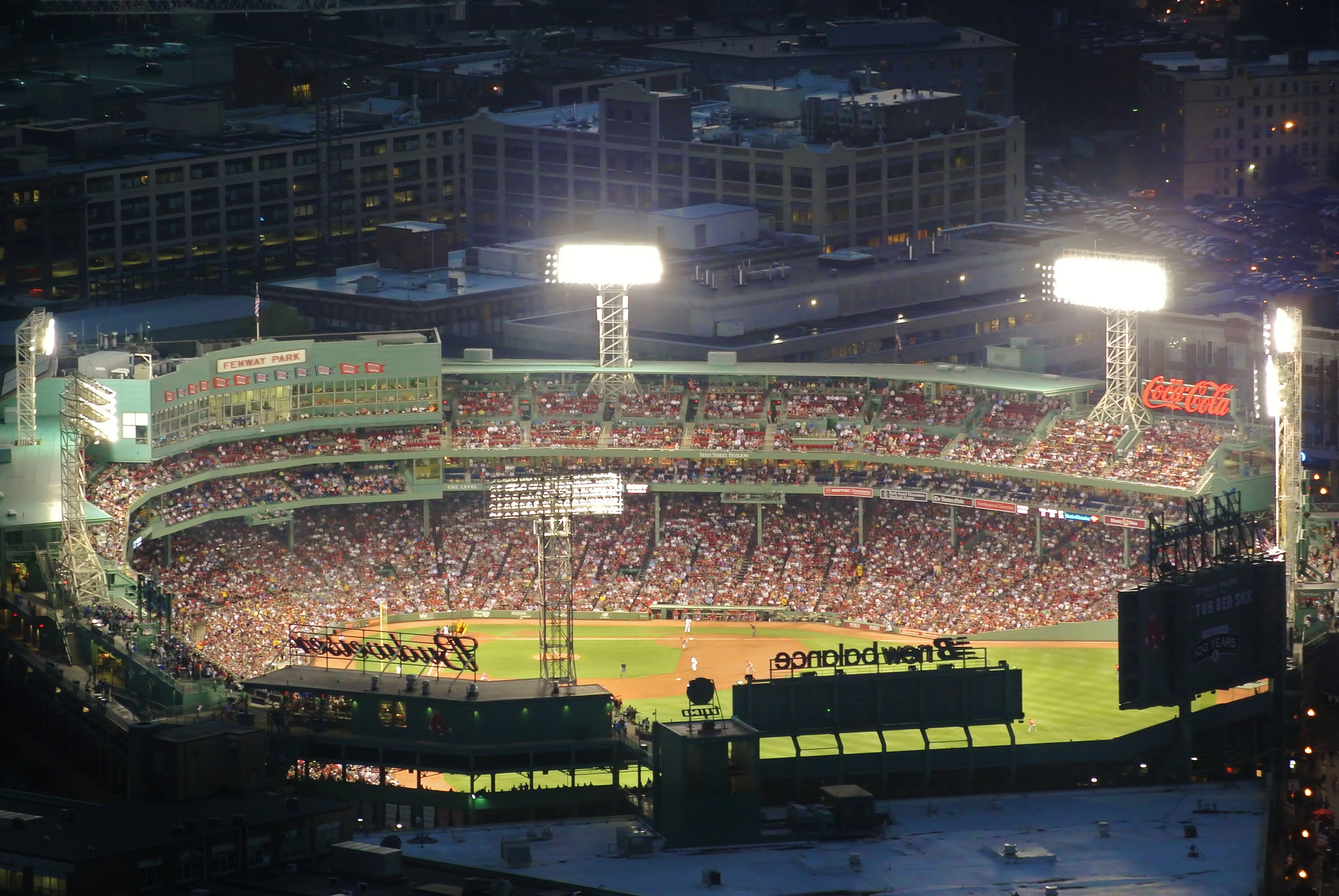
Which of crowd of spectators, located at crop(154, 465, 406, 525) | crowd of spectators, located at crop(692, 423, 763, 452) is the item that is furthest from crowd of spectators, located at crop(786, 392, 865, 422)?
crowd of spectators, located at crop(154, 465, 406, 525)

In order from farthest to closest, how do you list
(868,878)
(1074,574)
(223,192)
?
(223,192) < (1074,574) < (868,878)

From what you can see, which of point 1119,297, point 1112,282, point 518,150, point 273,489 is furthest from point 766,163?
point 273,489

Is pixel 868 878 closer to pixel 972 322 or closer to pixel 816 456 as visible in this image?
pixel 816 456

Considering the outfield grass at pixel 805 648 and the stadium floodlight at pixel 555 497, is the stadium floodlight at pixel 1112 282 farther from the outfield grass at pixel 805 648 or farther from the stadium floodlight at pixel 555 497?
the stadium floodlight at pixel 555 497

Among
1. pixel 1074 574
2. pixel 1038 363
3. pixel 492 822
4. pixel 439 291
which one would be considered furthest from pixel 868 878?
pixel 439 291

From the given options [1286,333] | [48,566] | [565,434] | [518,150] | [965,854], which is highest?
[518,150]

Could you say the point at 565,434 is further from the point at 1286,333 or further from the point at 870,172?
the point at 870,172

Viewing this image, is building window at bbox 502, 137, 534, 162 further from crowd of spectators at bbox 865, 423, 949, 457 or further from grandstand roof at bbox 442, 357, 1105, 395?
crowd of spectators at bbox 865, 423, 949, 457
